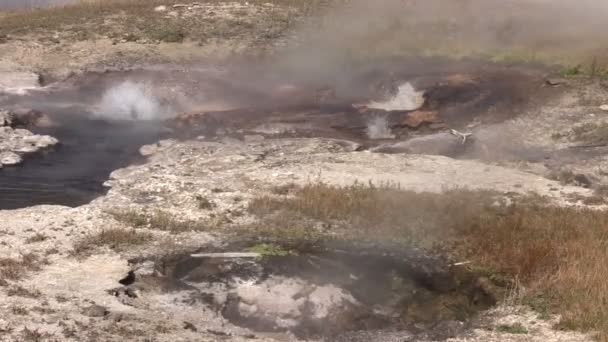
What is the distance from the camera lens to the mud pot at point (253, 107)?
1816cm

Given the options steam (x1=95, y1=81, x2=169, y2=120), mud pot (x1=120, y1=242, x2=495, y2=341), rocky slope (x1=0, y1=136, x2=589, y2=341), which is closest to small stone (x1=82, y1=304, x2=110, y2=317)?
rocky slope (x1=0, y1=136, x2=589, y2=341)

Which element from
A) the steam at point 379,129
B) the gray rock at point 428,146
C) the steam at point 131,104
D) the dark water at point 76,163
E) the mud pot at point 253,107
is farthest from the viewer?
the steam at point 131,104

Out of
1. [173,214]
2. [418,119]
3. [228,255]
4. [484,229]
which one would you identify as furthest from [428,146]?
[228,255]

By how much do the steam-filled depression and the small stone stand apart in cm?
535

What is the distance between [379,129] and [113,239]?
9.88 meters

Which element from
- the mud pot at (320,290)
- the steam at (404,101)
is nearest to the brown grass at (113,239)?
the mud pot at (320,290)

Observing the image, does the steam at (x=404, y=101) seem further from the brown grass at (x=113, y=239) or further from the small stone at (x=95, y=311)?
the small stone at (x=95, y=311)

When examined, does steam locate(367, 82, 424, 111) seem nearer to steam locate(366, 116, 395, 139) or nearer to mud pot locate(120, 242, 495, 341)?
steam locate(366, 116, 395, 139)

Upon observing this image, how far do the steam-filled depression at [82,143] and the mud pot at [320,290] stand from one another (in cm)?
462

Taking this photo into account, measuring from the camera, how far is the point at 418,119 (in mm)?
20625

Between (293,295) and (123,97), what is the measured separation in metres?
12.9

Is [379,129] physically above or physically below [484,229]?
above

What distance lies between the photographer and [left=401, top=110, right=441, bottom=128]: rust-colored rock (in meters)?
20.5

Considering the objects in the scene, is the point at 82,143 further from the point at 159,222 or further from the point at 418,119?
the point at 418,119
